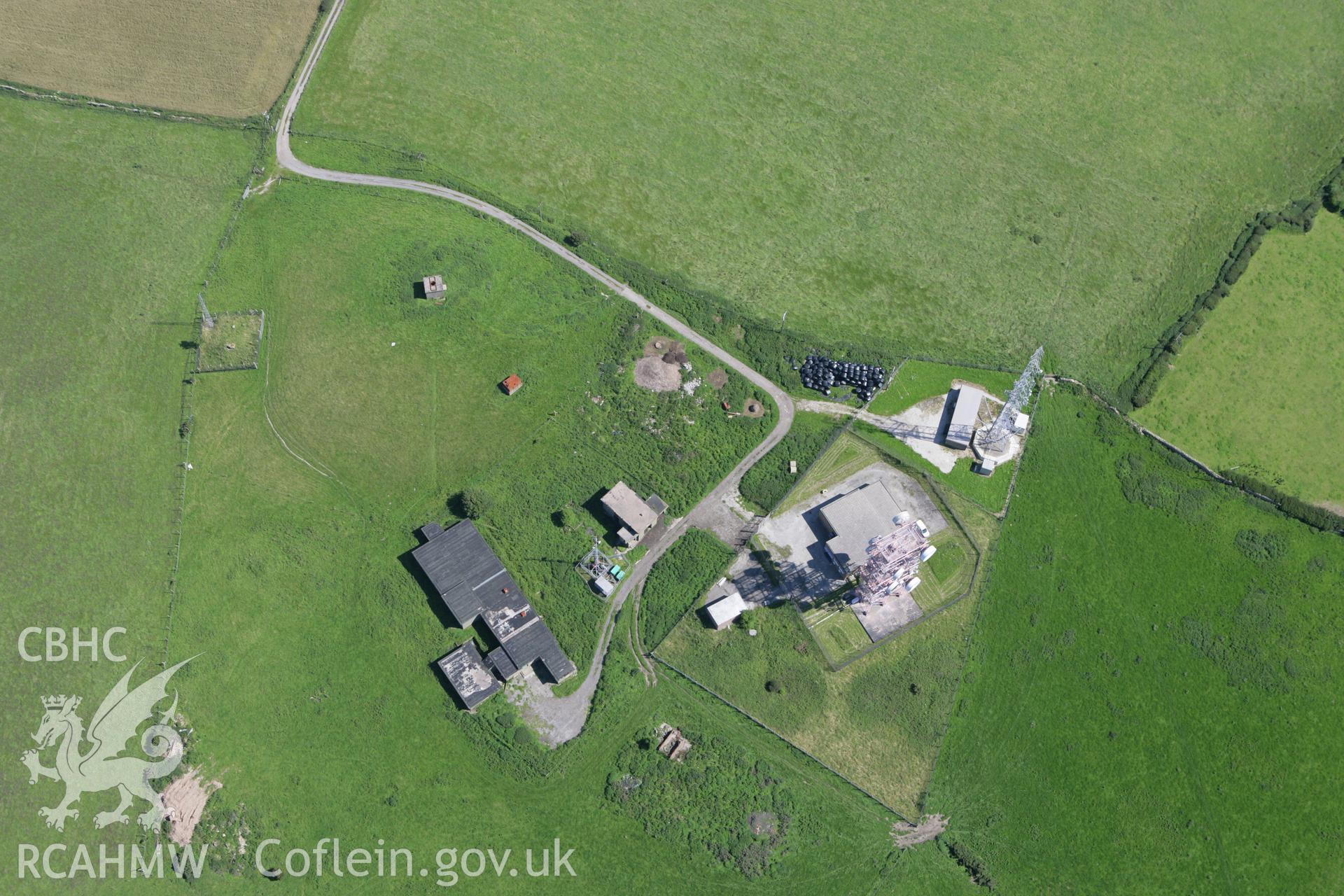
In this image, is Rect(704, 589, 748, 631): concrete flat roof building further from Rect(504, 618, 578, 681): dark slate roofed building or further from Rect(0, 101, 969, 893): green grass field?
Rect(504, 618, 578, 681): dark slate roofed building

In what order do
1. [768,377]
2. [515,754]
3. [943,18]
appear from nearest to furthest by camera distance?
[515,754], [768,377], [943,18]

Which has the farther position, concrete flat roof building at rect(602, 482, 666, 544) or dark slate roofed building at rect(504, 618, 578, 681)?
concrete flat roof building at rect(602, 482, 666, 544)

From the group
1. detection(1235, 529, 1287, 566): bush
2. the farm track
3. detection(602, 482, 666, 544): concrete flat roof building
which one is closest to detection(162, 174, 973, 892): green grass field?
the farm track

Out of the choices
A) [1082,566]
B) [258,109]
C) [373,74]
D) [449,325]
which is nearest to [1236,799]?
[1082,566]

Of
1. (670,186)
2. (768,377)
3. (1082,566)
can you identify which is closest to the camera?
(1082,566)

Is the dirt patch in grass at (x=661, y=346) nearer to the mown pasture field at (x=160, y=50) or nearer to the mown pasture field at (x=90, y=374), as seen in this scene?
the mown pasture field at (x=90, y=374)

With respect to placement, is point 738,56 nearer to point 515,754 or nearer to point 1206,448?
point 1206,448

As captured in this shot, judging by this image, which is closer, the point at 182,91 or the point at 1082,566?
the point at 1082,566
